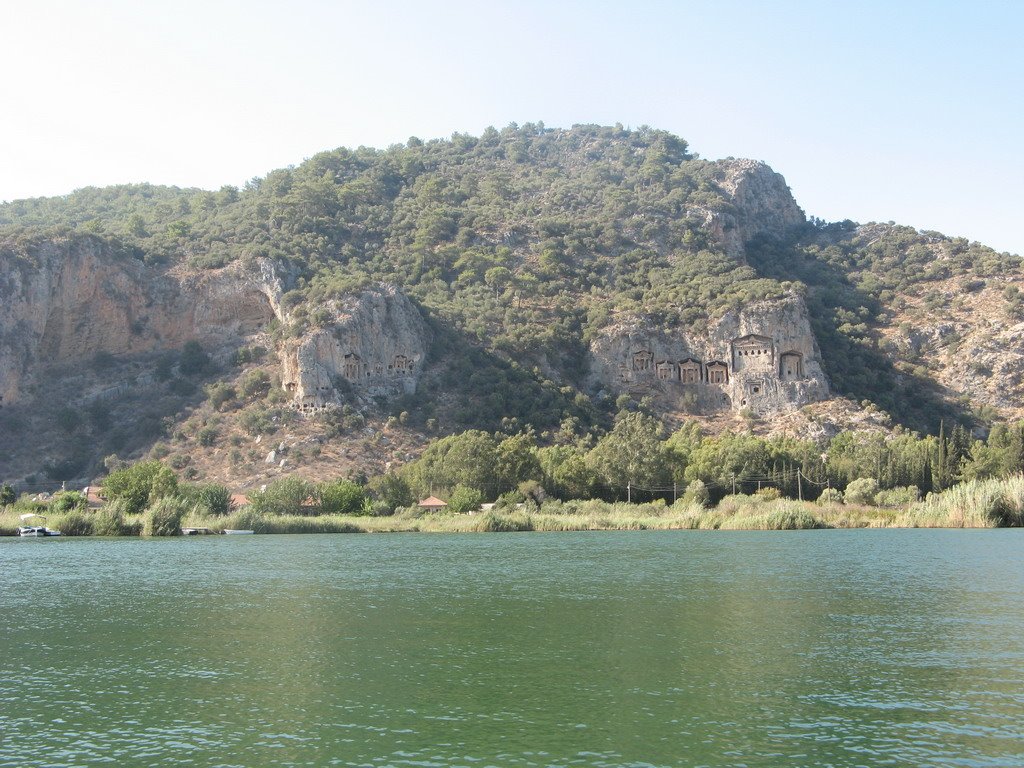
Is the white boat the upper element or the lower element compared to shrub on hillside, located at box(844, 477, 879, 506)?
lower

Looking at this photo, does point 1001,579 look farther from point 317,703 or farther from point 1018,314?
point 1018,314

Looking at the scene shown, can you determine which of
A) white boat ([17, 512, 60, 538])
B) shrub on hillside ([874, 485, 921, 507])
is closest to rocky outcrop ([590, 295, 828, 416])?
shrub on hillside ([874, 485, 921, 507])

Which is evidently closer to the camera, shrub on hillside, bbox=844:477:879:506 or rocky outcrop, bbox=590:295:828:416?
shrub on hillside, bbox=844:477:879:506

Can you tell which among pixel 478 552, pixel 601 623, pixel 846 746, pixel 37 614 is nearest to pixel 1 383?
pixel 478 552

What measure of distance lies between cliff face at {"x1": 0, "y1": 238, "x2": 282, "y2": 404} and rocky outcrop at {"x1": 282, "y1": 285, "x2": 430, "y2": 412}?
10152 mm

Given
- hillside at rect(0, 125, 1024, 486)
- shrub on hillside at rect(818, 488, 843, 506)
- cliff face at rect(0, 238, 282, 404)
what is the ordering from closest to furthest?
1. shrub on hillside at rect(818, 488, 843, 506)
2. hillside at rect(0, 125, 1024, 486)
3. cliff face at rect(0, 238, 282, 404)

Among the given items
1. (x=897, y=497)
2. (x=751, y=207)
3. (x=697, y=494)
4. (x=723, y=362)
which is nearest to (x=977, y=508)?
(x=897, y=497)

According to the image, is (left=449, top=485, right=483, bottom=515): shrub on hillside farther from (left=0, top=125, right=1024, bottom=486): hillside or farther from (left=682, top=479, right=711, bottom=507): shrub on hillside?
(left=682, top=479, right=711, bottom=507): shrub on hillside

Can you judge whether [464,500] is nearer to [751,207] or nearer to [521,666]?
[521,666]

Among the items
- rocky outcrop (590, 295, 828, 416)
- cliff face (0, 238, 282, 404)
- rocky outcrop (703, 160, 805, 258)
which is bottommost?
rocky outcrop (590, 295, 828, 416)

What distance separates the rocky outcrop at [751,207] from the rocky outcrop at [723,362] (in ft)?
84.9

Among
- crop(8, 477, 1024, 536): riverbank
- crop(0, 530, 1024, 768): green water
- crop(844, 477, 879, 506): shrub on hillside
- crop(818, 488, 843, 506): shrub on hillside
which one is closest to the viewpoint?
crop(0, 530, 1024, 768): green water

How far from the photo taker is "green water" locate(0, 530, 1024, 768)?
1217 centimetres

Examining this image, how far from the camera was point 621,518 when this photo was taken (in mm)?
57344
